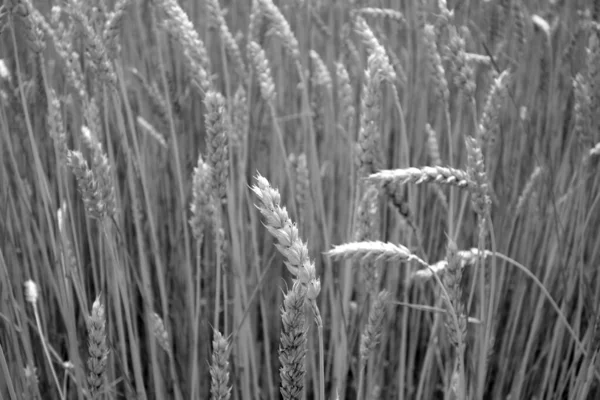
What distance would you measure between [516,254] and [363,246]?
1.12 metres

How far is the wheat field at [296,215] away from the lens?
1133 millimetres

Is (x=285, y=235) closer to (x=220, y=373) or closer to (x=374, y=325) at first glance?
(x=220, y=373)

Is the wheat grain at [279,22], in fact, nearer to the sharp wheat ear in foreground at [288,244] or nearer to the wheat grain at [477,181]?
the wheat grain at [477,181]

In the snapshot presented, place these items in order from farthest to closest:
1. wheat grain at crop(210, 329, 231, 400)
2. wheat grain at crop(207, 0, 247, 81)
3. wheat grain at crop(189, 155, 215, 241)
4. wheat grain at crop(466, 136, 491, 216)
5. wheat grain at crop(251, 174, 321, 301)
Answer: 1. wheat grain at crop(207, 0, 247, 81)
2. wheat grain at crop(189, 155, 215, 241)
3. wheat grain at crop(466, 136, 491, 216)
4. wheat grain at crop(210, 329, 231, 400)
5. wheat grain at crop(251, 174, 321, 301)

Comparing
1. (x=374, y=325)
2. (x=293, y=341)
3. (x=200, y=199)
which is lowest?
(x=374, y=325)

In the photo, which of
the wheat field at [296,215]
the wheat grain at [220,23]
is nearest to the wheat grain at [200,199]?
the wheat field at [296,215]

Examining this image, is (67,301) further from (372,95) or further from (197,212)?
(372,95)

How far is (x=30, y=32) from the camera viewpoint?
45.8 inches

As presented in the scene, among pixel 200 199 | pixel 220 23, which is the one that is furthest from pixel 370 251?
pixel 220 23

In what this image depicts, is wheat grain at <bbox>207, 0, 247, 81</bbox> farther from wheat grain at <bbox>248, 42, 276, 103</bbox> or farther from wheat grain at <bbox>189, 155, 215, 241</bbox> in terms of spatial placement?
wheat grain at <bbox>189, 155, 215, 241</bbox>

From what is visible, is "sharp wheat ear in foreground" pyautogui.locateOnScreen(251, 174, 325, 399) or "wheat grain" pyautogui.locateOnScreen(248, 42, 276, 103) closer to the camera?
"sharp wheat ear in foreground" pyautogui.locateOnScreen(251, 174, 325, 399)

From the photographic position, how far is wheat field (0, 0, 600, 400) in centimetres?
113

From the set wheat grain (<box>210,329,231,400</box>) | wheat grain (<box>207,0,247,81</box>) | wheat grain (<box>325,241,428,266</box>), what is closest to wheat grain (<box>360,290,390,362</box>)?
wheat grain (<box>325,241,428,266</box>)

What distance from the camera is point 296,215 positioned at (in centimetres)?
162
